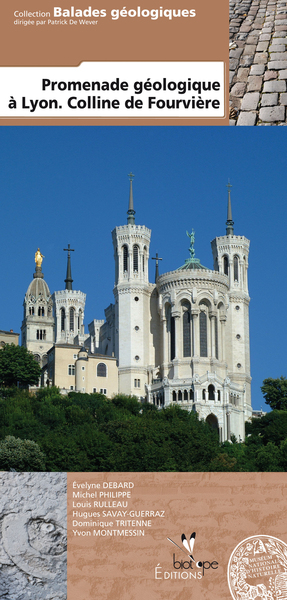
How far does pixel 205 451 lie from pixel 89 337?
43.8 meters

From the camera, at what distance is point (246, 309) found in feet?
281

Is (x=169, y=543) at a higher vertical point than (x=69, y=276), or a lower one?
lower

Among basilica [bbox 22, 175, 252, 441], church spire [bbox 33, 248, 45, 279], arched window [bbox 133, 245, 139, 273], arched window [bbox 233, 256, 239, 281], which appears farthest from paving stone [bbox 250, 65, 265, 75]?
church spire [bbox 33, 248, 45, 279]

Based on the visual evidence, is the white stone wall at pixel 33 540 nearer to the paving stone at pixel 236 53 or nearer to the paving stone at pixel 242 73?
the paving stone at pixel 242 73

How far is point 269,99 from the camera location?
23188 mm

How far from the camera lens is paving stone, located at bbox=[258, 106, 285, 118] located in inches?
890

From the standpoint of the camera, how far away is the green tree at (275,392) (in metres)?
78.8

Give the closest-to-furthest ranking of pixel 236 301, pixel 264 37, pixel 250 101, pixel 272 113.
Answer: pixel 272 113 < pixel 250 101 < pixel 264 37 < pixel 236 301

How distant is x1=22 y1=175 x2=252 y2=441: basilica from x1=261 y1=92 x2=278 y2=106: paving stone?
2020 inches

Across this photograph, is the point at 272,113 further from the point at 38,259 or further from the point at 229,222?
the point at 38,259

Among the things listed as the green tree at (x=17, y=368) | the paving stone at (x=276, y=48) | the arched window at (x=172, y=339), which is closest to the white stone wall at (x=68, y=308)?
the green tree at (x=17, y=368)

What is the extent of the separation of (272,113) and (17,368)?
57.5 metres

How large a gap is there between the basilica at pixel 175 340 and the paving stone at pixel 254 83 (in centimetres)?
5069

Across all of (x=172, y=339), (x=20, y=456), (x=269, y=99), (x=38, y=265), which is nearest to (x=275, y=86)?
(x=269, y=99)
